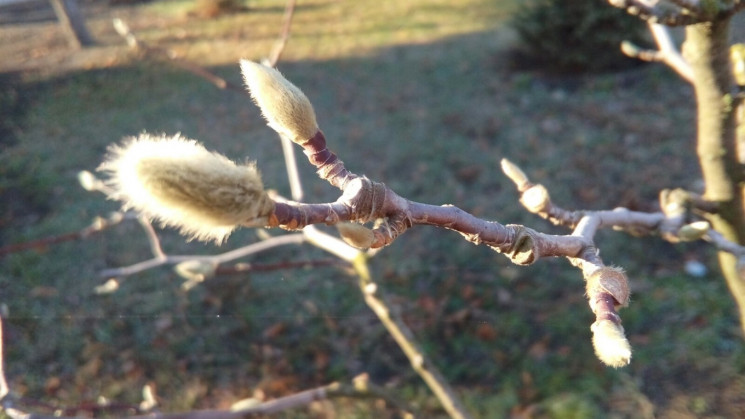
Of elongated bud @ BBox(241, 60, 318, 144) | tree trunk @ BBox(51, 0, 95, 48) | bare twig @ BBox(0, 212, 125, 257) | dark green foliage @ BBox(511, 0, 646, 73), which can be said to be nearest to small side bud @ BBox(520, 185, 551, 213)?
elongated bud @ BBox(241, 60, 318, 144)

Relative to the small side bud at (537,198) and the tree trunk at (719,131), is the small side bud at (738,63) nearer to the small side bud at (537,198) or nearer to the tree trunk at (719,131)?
the tree trunk at (719,131)

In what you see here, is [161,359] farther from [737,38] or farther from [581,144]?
[737,38]

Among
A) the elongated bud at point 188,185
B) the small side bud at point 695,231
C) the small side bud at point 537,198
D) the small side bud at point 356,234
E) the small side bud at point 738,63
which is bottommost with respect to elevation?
the small side bud at point 695,231

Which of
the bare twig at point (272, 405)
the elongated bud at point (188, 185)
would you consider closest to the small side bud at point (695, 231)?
the elongated bud at point (188, 185)

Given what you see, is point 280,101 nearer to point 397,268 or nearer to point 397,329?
point 397,329

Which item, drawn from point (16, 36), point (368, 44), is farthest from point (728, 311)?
point (16, 36)

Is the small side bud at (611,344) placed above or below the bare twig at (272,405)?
below
